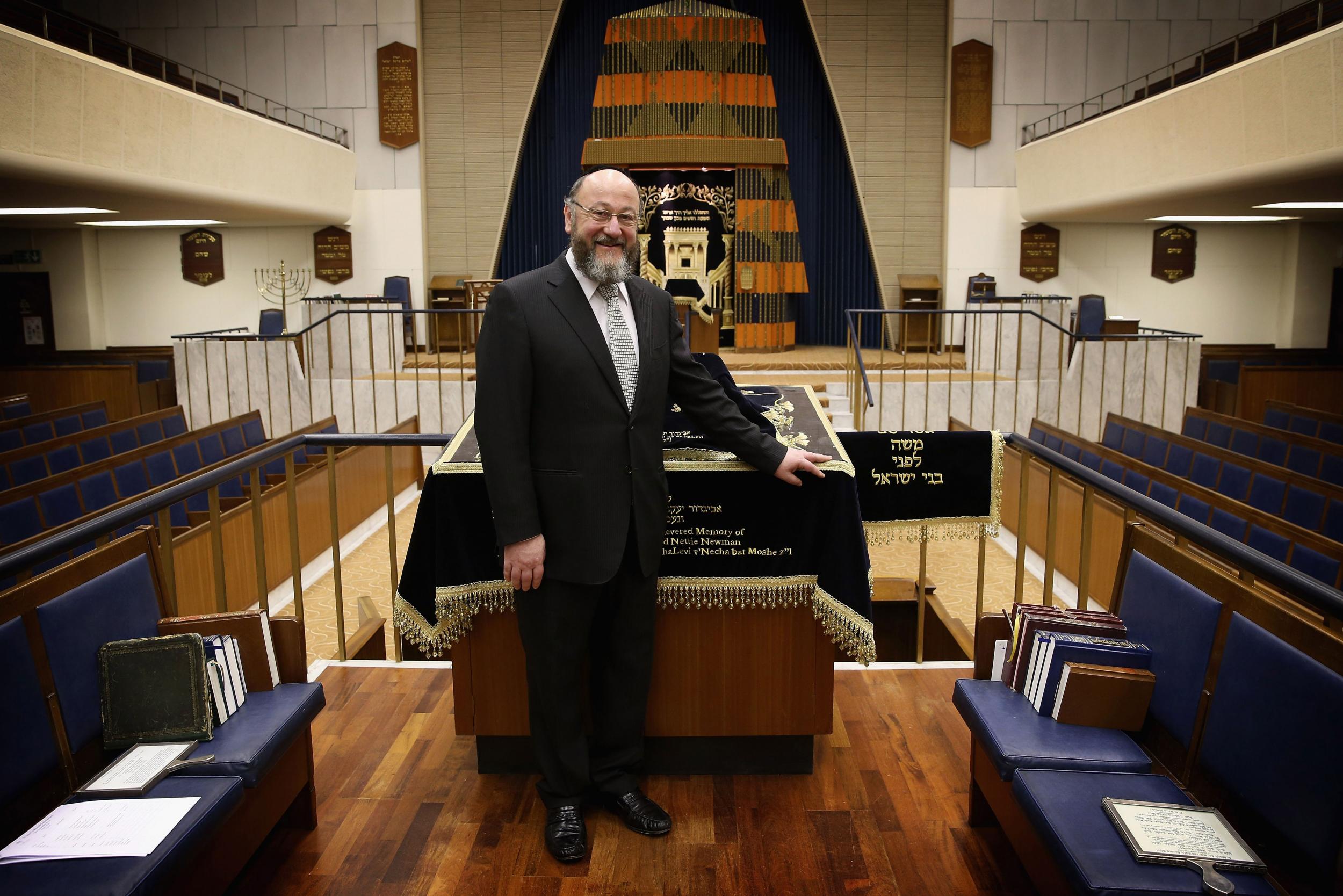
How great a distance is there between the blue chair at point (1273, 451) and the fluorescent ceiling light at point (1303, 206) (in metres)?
3.85

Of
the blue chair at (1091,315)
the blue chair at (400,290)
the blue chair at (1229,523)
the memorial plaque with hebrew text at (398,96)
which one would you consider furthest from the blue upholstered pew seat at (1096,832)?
the memorial plaque with hebrew text at (398,96)

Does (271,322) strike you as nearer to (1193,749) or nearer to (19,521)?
(19,521)

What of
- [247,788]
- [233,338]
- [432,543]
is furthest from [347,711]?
[233,338]

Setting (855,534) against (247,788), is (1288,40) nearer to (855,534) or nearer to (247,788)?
(855,534)

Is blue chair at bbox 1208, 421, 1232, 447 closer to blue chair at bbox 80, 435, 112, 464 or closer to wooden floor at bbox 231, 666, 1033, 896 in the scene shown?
wooden floor at bbox 231, 666, 1033, 896

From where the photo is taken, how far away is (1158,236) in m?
13.7

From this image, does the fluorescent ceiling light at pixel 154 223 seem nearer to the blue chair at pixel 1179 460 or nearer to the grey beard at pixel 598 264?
the blue chair at pixel 1179 460

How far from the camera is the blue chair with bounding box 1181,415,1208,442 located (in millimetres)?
8484

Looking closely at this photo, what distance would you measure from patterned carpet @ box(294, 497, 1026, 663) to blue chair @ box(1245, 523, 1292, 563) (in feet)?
4.95

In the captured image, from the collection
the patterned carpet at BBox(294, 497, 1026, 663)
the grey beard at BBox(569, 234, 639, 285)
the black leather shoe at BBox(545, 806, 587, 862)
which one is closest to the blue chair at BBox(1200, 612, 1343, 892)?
the black leather shoe at BBox(545, 806, 587, 862)

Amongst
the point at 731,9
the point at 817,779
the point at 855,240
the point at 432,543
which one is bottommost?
the point at 817,779

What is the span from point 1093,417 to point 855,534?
7969 millimetres

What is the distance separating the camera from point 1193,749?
6.84ft

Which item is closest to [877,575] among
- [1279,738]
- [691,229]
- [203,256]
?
[1279,738]
